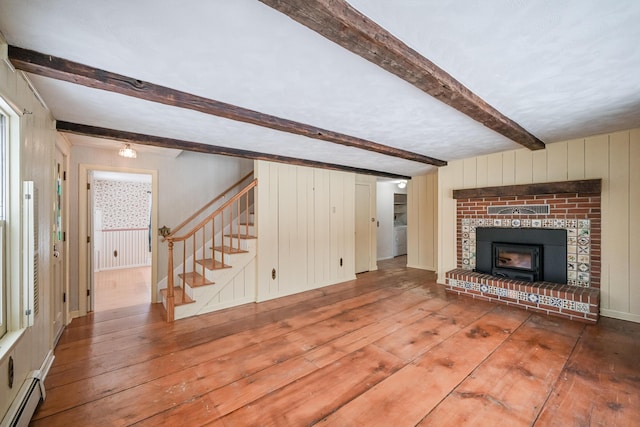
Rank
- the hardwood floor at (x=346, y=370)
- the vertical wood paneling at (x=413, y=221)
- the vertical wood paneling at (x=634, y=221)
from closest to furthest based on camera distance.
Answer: the hardwood floor at (x=346, y=370)
the vertical wood paneling at (x=634, y=221)
the vertical wood paneling at (x=413, y=221)

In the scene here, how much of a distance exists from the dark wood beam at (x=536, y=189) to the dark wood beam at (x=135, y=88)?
2.79 meters

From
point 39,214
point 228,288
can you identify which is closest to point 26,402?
point 39,214

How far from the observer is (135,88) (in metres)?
1.80

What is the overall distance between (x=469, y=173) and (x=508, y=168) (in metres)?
0.55

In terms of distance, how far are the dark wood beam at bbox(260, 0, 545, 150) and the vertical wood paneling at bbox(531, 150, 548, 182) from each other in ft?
7.65

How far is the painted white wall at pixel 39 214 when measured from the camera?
148 centimetres

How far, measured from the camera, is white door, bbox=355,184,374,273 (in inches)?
231

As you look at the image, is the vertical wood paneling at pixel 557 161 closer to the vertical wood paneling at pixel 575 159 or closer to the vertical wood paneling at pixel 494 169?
the vertical wood paneling at pixel 575 159

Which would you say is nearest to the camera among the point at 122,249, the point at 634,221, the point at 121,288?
the point at 634,221

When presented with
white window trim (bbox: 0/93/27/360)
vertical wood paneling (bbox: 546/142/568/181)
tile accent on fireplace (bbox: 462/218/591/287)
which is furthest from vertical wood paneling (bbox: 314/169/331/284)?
white window trim (bbox: 0/93/27/360)

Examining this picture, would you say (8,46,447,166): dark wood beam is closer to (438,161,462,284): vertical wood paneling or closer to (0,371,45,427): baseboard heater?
(0,371,45,427): baseboard heater

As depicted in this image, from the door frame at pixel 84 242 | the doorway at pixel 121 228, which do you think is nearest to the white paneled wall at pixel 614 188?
the door frame at pixel 84 242

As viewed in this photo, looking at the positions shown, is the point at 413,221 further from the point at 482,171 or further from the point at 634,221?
the point at 634,221

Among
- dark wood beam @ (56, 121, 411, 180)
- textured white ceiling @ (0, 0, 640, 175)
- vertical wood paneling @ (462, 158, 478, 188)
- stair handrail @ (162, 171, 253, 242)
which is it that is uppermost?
textured white ceiling @ (0, 0, 640, 175)
